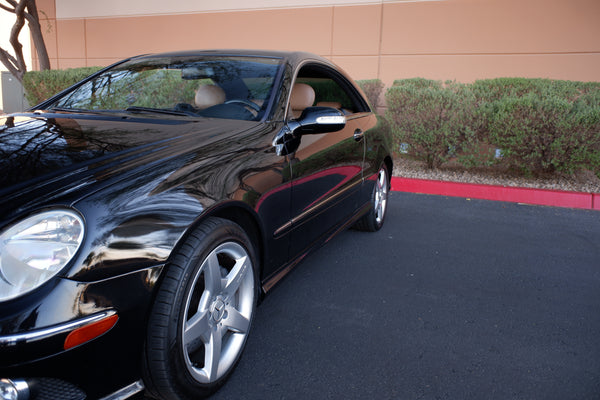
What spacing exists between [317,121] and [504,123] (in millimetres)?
4319

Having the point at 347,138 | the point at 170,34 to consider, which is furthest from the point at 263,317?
the point at 170,34

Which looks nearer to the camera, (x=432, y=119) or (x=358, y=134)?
(x=358, y=134)

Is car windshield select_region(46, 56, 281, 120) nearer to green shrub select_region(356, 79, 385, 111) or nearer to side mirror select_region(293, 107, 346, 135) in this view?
side mirror select_region(293, 107, 346, 135)

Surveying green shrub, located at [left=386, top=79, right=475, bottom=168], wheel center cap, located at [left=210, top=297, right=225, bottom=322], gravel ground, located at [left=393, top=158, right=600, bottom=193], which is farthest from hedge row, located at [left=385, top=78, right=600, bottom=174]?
wheel center cap, located at [left=210, top=297, right=225, bottom=322]

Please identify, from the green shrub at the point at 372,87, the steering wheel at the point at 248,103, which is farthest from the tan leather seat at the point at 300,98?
the green shrub at the point at 372,87

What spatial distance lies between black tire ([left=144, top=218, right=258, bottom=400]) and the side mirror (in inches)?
32.4

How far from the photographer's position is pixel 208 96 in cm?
304

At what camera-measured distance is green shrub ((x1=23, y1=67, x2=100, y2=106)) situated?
854 centimetres

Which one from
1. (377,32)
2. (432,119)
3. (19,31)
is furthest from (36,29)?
(432,119)

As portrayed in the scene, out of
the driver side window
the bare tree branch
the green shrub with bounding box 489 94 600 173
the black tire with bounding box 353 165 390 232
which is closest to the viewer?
the driver side window

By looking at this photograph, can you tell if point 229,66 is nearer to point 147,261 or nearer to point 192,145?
point 192,145

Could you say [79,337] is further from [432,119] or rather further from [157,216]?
[432,119]

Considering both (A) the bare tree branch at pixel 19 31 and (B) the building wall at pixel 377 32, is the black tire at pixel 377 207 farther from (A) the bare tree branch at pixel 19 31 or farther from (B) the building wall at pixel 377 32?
(A) the bare tree branch at pixel 19 31

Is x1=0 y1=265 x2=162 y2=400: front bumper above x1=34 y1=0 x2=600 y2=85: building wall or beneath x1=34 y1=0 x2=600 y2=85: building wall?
beneath
